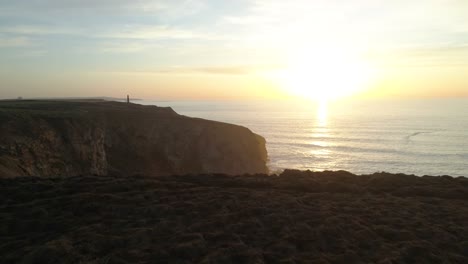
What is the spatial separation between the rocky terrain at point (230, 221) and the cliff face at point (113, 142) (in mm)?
8259

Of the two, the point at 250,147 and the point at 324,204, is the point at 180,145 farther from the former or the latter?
the point at 324,204

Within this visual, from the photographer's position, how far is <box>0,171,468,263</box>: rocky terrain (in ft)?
27.6

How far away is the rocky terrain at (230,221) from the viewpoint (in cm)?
840

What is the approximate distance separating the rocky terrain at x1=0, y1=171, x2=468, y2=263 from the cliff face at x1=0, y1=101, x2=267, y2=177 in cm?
826

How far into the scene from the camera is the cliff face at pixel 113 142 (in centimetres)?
2675

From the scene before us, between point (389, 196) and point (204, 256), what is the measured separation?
8752 millimetres

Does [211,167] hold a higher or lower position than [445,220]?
lower

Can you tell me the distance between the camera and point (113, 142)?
Result: 46.2 metres

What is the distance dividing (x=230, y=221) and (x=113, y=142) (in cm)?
3884

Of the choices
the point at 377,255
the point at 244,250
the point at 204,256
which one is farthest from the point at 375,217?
the point at 204,256

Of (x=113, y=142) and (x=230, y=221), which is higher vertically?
(x=230, y=221)

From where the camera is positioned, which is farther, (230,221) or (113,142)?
(113,142)

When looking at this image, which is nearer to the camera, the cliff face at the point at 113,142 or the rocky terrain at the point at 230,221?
the rocky terrain at the point at 230,221

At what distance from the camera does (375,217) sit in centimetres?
1123
